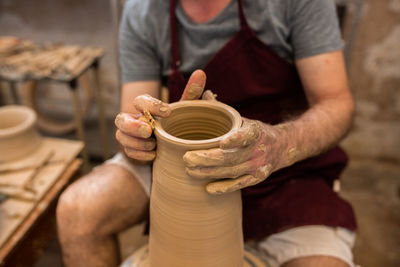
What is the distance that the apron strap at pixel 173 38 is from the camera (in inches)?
49.9

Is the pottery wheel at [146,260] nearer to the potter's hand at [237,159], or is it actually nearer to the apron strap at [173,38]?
the potter's hand at [237,159]

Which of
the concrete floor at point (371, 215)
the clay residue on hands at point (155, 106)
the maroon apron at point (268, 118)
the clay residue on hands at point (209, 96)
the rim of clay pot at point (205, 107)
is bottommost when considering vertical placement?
the concrete floor at point (371, 215)

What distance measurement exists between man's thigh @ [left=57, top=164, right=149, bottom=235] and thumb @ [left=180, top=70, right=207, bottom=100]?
1.53 feet

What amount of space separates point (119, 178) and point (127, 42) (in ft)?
1.60

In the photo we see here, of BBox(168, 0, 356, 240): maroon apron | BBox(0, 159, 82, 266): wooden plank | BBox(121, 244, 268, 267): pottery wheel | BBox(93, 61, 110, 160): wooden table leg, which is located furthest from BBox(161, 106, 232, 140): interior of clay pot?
BBox(93, 61, 110, 160): wooden table leg

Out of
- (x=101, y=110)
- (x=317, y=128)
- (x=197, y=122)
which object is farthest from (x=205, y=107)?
(x=101, y=110)

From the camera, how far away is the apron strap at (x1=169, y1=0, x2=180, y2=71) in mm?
1267

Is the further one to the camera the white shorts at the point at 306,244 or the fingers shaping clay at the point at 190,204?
the white shorts at the point at 306,244

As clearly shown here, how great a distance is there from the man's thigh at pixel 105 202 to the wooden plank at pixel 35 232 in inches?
11.4

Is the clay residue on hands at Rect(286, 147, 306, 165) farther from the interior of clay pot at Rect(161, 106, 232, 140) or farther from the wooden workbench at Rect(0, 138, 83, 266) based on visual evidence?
the wooden workbench at Rect(0, 138, 83, 266)

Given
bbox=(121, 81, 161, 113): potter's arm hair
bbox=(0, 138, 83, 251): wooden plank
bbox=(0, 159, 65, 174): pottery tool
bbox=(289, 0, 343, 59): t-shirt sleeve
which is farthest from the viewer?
bbox=(0, 159, 65, 174): pottery tool

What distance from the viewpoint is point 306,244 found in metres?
1.10

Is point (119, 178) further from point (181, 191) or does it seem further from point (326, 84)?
point (326, 84)

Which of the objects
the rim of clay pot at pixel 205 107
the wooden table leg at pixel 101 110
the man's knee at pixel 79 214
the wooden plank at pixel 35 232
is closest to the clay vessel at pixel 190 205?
the rim of clay pot at pixel 205 107
